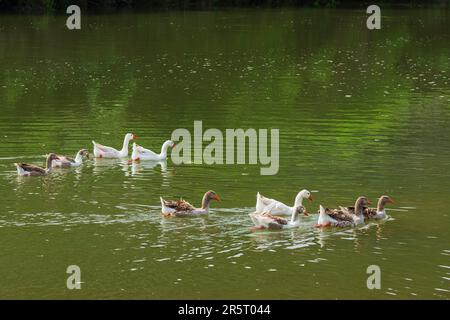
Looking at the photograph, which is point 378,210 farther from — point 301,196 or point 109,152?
point 109,152

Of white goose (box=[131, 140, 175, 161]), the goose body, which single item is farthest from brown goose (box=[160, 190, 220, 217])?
white goose (box=[131, 140, 175, 161])

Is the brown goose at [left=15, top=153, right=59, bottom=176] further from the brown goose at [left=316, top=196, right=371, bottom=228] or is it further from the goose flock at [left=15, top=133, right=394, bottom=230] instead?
the brown goose at [left=316, top=196, right=371, bottom=228]

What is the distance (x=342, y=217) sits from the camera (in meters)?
19.2

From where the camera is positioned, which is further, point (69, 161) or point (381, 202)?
point (69, 161)

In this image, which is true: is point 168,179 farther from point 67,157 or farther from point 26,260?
point 26,260

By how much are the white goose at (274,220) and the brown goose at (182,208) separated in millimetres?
1249

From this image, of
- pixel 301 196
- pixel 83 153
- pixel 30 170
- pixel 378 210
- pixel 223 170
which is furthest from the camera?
pixel 83 153

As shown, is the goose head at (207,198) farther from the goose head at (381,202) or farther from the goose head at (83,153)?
the goose head at (83,153)

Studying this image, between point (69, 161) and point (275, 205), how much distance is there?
697 cm

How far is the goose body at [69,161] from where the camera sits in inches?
967

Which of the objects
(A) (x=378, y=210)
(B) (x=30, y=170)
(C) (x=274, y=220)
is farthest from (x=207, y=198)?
(B) (x=30, y=170)

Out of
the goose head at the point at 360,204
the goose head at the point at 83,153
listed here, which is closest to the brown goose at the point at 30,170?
the goose head at the point at 83,153
